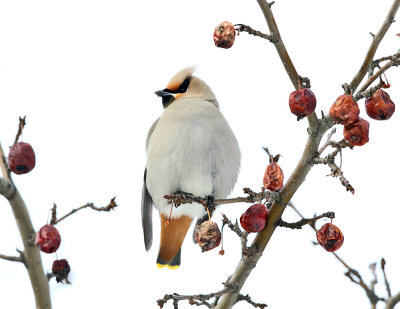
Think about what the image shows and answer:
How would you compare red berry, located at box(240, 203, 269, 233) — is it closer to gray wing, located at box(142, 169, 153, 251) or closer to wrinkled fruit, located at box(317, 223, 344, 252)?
wrinkled fruit, located at box(317, 223, 344, 252)

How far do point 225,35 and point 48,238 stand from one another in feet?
3.24

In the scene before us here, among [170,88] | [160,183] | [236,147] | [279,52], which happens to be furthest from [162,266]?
[279,52]

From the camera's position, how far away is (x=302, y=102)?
85.6 inches

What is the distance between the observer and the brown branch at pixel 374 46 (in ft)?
6.98

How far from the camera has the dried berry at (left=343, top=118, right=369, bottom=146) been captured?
2.19m

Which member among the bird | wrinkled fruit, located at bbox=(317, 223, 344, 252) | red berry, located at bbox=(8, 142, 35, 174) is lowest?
red berry, located at bbox=(8, 142, 35, 174)

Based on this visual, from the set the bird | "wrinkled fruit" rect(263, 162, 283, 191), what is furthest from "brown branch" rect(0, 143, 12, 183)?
the bird

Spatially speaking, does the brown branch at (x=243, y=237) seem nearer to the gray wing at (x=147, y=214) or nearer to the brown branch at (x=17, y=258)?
the brown branch at (x=17, y=258)

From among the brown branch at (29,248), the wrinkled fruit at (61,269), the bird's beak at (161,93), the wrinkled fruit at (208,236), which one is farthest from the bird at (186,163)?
the brown branch at (29,248)

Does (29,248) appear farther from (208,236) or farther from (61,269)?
(208,236)

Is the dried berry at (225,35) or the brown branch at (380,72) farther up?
the dried berry at (225,35)

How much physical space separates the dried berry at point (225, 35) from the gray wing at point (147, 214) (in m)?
2.18

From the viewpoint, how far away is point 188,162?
3.84 metres

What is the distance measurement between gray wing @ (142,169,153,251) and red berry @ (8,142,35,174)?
8.05ft
